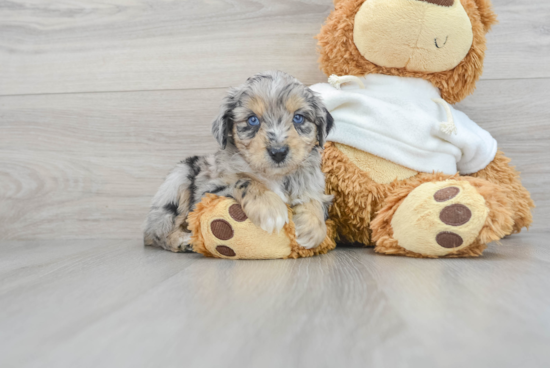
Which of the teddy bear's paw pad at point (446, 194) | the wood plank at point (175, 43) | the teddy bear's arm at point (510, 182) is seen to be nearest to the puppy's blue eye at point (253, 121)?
the teddy bear's paw pad at point (446, 194)

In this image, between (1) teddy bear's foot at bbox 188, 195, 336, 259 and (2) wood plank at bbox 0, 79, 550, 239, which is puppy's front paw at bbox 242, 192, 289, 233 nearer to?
(1) teddy bear's foot at bbox 188, 195, 336, 259

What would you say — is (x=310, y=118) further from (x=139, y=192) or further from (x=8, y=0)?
(x=8, y=0)

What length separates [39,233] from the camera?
6.89 feet

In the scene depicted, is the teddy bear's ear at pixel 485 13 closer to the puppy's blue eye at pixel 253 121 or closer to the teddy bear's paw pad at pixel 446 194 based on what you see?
the teddy bear's paw pad at pixel 446 194

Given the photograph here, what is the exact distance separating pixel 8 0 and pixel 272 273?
1.92m

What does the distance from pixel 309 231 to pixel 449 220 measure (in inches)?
16.1

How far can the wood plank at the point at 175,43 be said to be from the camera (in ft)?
6.27

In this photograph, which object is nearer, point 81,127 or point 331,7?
point 331,7

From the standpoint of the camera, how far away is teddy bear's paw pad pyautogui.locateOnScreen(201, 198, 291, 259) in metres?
1.30

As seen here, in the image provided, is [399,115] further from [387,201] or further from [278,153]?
[278,153]

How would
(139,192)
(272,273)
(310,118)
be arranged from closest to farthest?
(272,273)
(310,118)
(139,192)

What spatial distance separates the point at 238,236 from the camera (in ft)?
4.28

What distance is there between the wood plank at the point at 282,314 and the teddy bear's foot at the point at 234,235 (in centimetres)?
6

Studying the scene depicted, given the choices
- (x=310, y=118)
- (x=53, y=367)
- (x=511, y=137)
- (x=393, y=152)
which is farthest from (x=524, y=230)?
(x=53, y=367)
